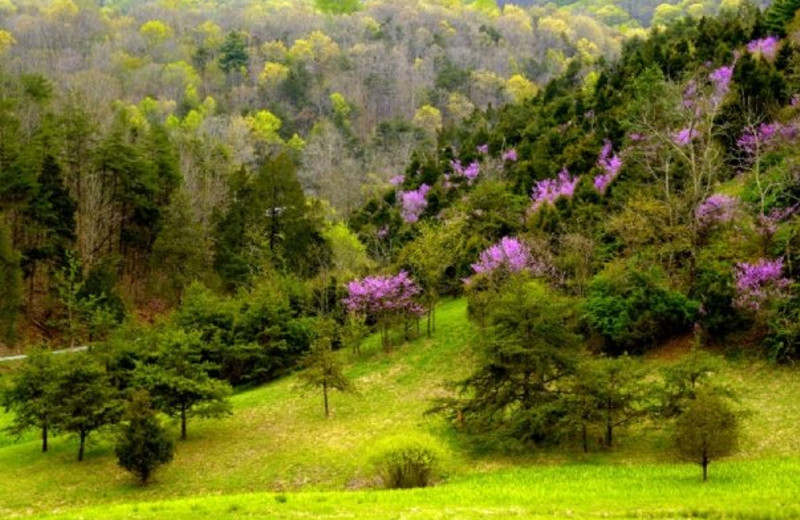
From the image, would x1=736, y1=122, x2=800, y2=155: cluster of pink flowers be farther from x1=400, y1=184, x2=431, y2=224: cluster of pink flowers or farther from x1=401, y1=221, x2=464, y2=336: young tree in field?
x1=400, y1=184, x2=431, y2=224: cluster of pink flowers

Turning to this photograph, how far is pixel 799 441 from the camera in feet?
66.3

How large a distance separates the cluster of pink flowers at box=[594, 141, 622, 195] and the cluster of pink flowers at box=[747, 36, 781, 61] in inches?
406

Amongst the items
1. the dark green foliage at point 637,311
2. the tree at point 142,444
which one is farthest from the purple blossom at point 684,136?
the tree at point 142,444

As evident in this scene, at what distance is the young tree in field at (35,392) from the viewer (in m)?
25.8

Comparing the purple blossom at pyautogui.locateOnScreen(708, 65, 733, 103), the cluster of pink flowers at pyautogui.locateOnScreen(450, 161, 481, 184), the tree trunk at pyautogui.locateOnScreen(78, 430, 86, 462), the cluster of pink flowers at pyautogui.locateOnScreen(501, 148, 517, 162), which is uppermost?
the purple blossom at pyautogui.locateOnScreen(708, 65, 733, 103)

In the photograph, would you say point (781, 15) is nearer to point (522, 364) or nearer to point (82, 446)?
point (522, 364)

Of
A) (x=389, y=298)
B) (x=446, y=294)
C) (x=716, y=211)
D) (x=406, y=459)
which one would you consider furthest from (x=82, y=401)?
(x=716, y=211)

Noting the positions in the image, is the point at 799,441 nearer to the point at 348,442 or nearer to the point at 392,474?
the point at 392,474

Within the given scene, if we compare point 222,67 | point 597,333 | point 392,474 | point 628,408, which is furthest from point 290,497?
point 222,67

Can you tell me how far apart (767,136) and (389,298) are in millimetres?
19831

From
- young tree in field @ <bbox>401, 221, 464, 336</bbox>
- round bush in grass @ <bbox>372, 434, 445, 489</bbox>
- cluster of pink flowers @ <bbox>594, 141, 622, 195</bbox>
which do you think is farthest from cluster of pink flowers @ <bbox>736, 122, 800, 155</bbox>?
round bush in grass @ <bbox>372, 434, 445, 489</bbox>

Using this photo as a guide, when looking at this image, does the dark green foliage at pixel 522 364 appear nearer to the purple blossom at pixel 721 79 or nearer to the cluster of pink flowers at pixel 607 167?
the cluster of pink flowers at pixel 607 167

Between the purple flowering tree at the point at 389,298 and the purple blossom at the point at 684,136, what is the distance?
14.1m

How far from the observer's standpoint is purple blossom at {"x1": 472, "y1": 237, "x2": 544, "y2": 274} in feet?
111
